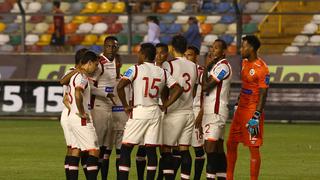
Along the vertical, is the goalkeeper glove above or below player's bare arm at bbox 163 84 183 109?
below

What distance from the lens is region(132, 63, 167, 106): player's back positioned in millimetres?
15336

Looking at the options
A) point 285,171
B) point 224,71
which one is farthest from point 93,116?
point 285,171

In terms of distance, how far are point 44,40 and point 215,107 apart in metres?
21.3

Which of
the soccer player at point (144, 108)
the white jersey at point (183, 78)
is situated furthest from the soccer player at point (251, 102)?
the soccer player at point (144, 108)

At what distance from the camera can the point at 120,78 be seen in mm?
16688

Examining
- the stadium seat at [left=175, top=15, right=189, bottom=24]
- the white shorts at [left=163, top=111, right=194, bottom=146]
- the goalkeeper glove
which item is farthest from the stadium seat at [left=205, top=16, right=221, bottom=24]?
the goalkeeper glove

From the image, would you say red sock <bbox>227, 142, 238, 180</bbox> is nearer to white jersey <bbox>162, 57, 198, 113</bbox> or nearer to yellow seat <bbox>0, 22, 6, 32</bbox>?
white jersey <bbox>162, 57, 198, 113</bbox>

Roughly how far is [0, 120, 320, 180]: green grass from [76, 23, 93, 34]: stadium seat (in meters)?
5.58

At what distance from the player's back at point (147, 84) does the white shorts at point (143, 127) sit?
0.39 ft

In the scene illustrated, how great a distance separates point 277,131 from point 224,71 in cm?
1324

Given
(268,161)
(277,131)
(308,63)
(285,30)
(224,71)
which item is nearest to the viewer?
(224,71)

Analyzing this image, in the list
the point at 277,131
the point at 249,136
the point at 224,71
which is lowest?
the point at 277,131

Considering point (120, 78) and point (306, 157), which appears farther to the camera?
point (306, 157)

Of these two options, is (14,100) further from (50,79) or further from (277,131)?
(277,131)
